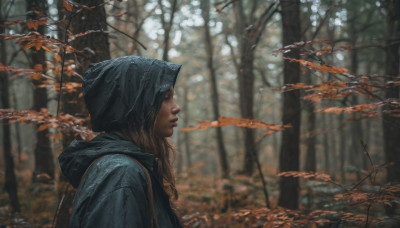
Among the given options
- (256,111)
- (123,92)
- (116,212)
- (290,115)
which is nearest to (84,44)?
(123,92)

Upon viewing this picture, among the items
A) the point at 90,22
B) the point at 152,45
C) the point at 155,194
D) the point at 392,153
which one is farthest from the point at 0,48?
the point at 152,45

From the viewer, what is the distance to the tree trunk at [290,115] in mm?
4727

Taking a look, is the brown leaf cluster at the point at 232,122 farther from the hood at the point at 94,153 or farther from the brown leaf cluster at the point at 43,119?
the hood at the point at 94,153

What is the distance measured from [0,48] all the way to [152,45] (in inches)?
433

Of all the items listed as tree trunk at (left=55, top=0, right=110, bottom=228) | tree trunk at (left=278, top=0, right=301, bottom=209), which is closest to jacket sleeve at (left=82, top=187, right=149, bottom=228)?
tree trunk at (left=55, top=0, right=110, bottom=228)

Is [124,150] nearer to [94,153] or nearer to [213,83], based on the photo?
[94,153]

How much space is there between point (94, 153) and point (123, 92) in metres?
0.43

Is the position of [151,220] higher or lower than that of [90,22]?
lower

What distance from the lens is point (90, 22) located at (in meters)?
3.85

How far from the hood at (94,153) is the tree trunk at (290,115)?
353cm

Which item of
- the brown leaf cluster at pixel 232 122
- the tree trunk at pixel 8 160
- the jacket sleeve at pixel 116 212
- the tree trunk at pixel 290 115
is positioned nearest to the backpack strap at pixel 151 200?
the jacket sleeve at pixel 116 212

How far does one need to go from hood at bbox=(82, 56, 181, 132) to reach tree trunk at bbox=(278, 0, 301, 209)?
3.34 metres

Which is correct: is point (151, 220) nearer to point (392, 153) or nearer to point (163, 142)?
point (163, 142)

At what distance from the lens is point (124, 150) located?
5.19 feet
